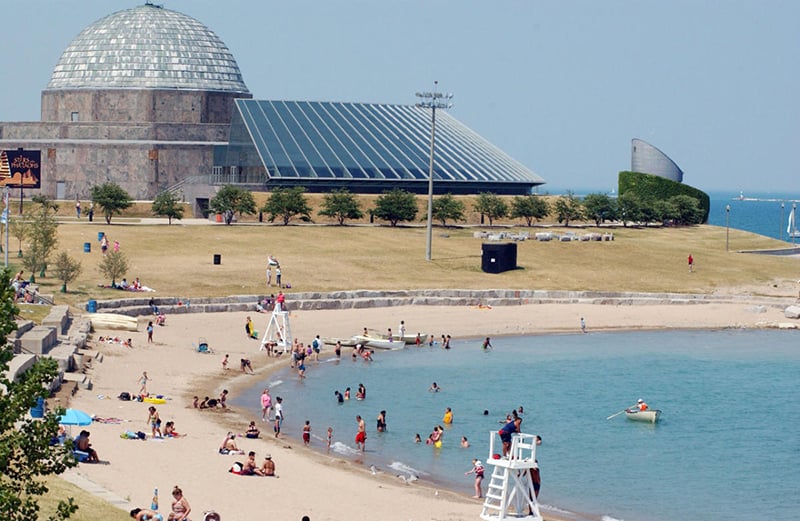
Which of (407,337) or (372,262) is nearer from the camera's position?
(407,337)

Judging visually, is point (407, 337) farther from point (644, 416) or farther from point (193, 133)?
point (193, 133)

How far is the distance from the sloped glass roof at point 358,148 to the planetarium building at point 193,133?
0.10 m

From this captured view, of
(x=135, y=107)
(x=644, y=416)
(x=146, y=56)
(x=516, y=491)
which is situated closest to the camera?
(x=516, y=491)

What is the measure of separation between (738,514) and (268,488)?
9448 mm

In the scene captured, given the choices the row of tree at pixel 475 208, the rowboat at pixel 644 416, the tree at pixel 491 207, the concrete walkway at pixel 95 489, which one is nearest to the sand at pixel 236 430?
the concrete walkway at pixel 95 489

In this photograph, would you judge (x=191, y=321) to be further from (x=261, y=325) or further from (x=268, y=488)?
(x=268, y=488)

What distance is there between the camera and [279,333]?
43812mm

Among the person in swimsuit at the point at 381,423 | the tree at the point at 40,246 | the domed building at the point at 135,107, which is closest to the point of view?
the person in swimsuit at the point at 381,423

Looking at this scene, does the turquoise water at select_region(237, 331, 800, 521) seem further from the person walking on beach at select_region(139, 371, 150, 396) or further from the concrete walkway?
the concrete walkway

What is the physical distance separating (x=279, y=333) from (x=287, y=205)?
2925cm

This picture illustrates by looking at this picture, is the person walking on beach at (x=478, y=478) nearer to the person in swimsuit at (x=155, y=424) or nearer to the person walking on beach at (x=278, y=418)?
the person walking on beach at (x=278, y=418)

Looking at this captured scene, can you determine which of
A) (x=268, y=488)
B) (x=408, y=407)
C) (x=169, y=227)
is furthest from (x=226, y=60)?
(x=268, y=488)

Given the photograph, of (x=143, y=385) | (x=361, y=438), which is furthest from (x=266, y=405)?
(x=361, y=438)

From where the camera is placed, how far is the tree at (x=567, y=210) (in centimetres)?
8144
